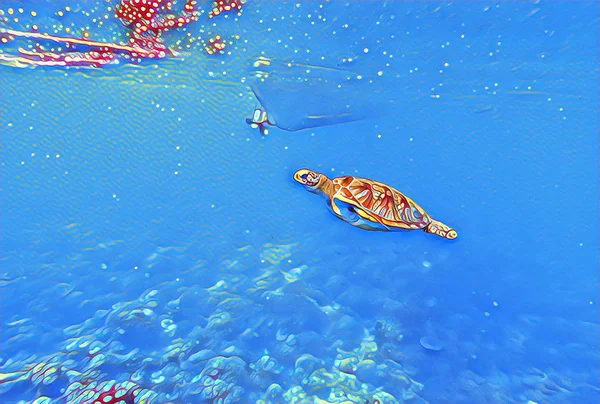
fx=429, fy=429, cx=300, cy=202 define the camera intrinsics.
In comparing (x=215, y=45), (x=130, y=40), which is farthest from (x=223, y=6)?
(x=130, y=40)

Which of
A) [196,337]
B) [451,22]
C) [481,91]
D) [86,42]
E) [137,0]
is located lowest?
[196,337]

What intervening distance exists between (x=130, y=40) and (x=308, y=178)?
0.64m

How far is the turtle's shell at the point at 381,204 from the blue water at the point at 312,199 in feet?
0.16

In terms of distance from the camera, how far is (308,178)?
120 cm

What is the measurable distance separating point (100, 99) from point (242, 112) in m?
0.41

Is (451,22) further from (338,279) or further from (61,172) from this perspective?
(61,172)

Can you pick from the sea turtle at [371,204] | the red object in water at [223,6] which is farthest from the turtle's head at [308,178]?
the red object in water at [223,6]

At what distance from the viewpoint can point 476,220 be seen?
4.00 feet

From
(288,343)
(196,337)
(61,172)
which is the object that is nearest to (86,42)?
(61,172)

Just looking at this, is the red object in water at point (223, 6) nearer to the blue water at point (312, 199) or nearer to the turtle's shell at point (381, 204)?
the blue water at point (312, 199)

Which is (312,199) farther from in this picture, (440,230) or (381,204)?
(440,230)

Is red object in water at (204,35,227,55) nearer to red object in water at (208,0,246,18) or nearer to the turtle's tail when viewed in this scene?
red object in water at (208,0,246,18)

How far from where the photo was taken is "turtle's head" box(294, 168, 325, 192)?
1.20 metres

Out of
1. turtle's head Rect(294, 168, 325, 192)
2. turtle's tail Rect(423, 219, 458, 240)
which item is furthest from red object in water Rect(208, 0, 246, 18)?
turtle's tail Rect(423, 219, 458, 240)
